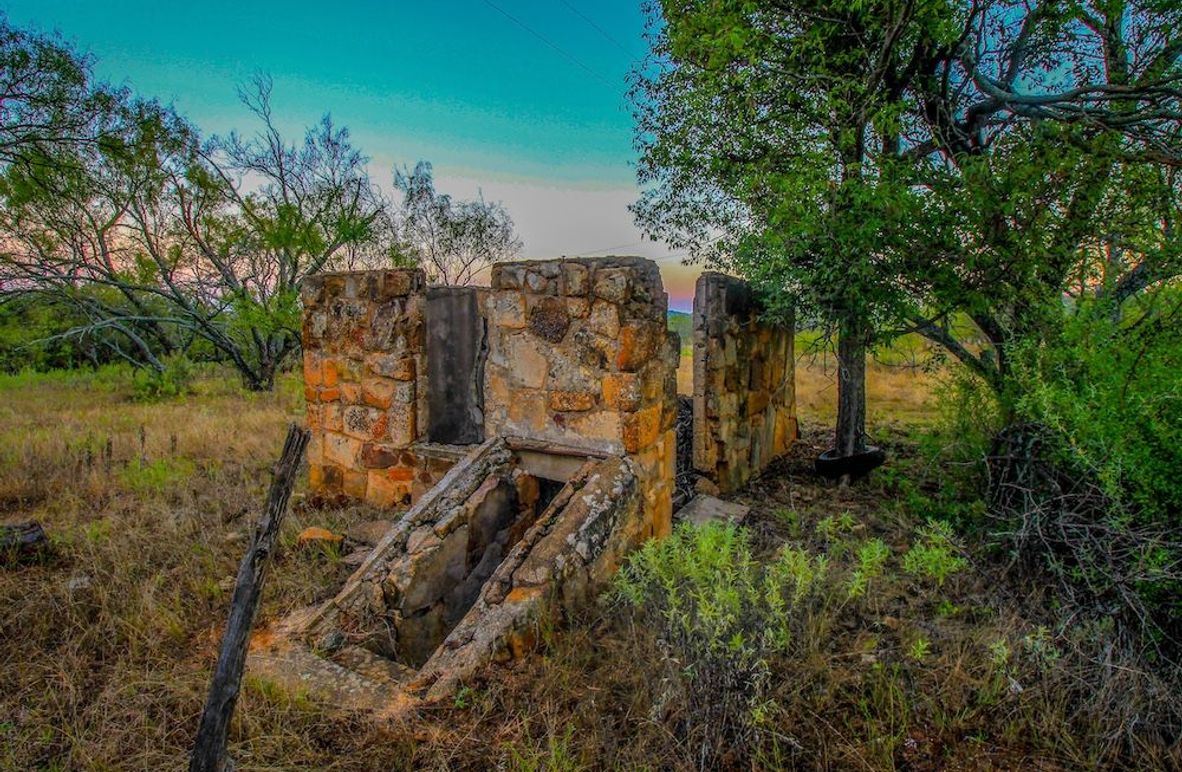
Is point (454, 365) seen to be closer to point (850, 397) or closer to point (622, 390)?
point (622, 390)

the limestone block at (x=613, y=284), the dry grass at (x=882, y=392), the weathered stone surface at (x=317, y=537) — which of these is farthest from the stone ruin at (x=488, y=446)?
the dry grass at (x=882, y=392)

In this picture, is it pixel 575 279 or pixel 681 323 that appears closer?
pixel 575 279

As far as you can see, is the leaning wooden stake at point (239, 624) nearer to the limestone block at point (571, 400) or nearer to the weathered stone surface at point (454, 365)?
the limestone block at point (571, 400)

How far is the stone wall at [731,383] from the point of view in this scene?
530cm

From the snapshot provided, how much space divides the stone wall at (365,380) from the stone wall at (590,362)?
874 millimetres

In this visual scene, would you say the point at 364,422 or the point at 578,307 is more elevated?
the point at 578,307

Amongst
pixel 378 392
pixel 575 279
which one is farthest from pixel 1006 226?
pixel 378 392

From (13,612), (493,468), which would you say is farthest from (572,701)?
(13,612)

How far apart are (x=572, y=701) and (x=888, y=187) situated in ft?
12.3

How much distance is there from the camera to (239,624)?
1.61m

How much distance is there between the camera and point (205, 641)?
2498 mm

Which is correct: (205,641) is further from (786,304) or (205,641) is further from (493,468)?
(786,304)

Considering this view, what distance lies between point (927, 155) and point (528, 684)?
17.4ft

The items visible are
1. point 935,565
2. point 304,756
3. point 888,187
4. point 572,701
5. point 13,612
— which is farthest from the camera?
point 888,187
